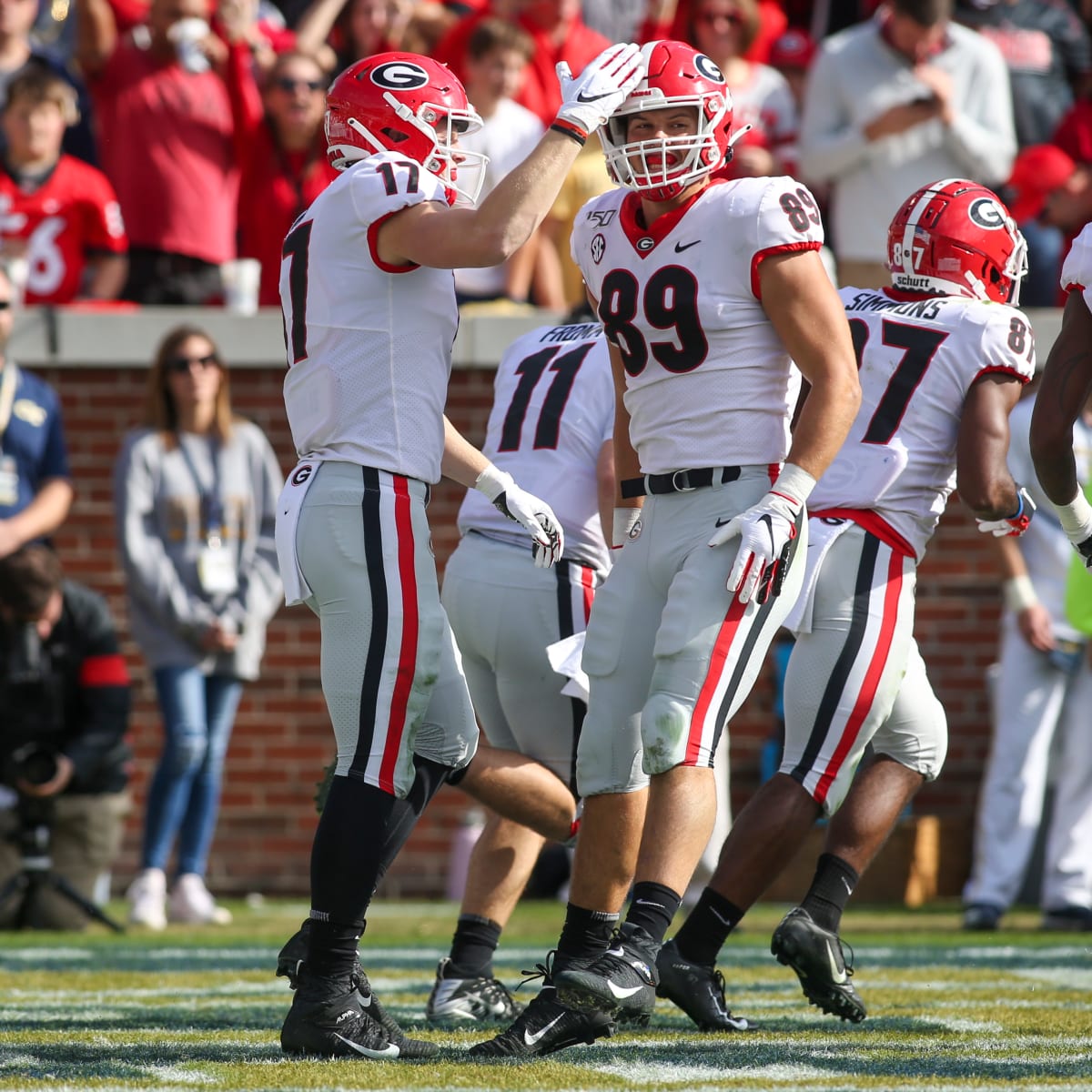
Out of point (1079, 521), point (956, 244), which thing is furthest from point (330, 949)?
point (956, 244)

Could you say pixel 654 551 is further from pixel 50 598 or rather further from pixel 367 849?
pixel 50 598

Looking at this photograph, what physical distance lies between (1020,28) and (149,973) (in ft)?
23.3

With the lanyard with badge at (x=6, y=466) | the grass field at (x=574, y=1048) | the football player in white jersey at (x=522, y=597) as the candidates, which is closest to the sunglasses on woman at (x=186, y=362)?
the lanyard with badge at (x=6, y=466)

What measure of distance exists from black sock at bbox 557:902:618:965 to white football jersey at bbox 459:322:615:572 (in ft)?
4.10

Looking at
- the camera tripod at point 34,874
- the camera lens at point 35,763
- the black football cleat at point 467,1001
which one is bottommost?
the camera tripod at point 34,874

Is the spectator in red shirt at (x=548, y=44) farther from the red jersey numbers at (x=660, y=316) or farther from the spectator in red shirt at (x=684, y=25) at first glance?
the red jersey numbers at (x=660, y=316)

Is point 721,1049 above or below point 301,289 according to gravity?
below

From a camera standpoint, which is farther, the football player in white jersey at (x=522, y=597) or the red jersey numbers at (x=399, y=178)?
the football player in white jersey at (x=522, y=597)

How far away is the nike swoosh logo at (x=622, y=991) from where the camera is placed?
13.0 feet

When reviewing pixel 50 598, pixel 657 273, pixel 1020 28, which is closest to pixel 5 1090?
pixel 657 273

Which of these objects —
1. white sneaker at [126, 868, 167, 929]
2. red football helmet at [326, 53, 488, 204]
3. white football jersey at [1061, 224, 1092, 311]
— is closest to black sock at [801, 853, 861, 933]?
white football jersey at [1061, 224, 1092, 311]

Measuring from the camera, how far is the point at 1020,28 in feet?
34.1

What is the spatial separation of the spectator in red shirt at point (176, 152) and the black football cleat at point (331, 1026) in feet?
19.6

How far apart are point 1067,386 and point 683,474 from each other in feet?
3.47
